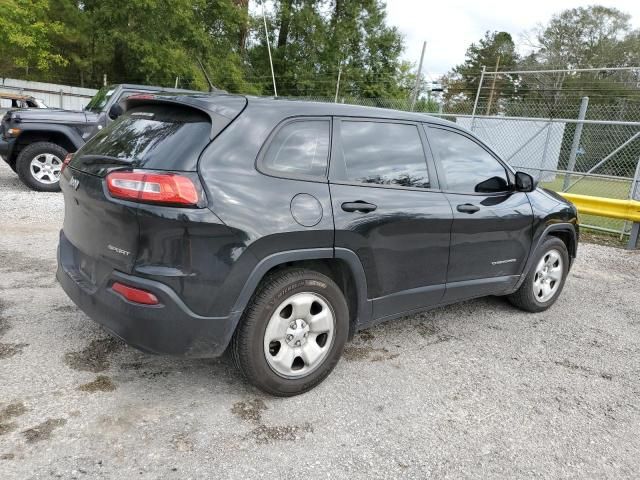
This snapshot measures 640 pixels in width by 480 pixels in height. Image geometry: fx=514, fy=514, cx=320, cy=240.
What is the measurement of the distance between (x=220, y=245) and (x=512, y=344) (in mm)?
2652

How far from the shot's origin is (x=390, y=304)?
3441 millimetres

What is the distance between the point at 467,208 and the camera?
3.77 m

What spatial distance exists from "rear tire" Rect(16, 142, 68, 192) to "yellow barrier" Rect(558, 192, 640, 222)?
857 centimetres

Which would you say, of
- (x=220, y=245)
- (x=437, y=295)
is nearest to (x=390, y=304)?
(x=437, y=295)

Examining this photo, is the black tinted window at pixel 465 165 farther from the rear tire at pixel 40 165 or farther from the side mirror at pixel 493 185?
the rear tire at pixel 40 165

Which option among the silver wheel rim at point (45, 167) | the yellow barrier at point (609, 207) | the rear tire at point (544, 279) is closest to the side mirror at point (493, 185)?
the rear tire at point (544, 279)

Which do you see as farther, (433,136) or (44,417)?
(433,136)

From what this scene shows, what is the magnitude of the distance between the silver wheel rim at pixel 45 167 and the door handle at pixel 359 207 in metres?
7.24

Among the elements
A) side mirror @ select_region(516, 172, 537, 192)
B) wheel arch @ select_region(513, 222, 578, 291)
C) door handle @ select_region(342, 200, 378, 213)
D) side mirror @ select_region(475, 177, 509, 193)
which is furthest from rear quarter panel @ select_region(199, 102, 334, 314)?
wheel arch @ select_region(513, 222, 578, 291)

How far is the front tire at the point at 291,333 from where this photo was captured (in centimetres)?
279

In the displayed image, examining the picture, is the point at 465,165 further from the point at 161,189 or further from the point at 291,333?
the point at 161,189

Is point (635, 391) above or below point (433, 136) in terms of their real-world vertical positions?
below

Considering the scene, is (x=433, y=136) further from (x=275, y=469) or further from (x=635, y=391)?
(x=275, y=469)

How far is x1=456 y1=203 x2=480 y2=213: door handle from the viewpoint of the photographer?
372 centimetres
